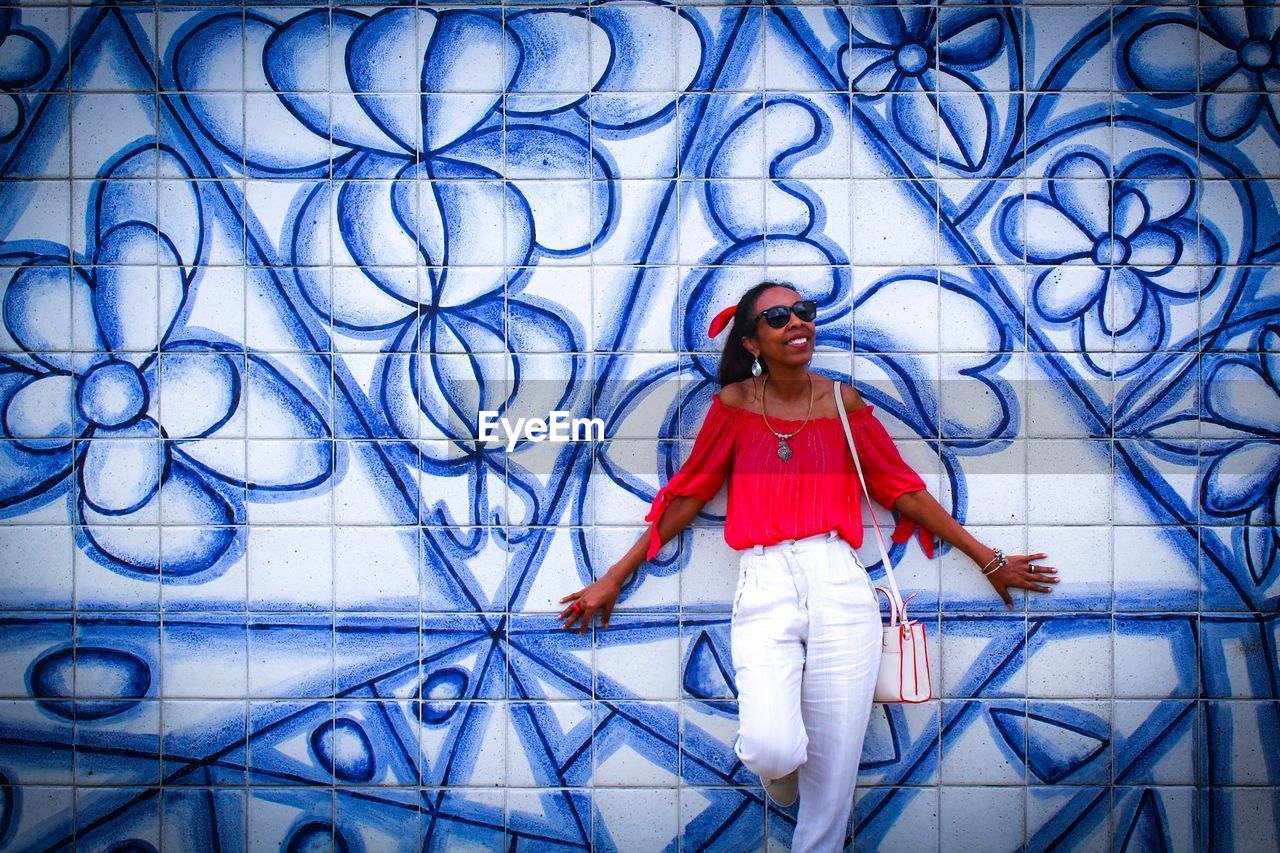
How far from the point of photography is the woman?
2855 mm

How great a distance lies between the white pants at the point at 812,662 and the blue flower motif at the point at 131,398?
1.62 m

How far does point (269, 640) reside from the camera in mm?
3215

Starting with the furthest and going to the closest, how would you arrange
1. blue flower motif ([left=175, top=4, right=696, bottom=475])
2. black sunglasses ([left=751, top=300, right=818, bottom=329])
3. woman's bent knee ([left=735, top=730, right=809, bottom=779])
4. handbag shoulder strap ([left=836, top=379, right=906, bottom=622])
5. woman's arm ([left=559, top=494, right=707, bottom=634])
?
blue flower motif ([left=175, top=4, right=696, bottom=475]) < woman's arm ([left=559, top=494, right=707, bottom=634]) < handbag shoulder strap ([left=836, top=379, right=906, bottom=622]) < black sunglasses ([left=751, top=300, right=818, bottom=329]) < woman's bent knee ([left=735, top=730, right=809, bottom=779])

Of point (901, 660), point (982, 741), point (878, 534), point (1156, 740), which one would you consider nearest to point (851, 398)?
point (878, 534)

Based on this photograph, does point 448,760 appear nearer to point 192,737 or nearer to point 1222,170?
point 192,737

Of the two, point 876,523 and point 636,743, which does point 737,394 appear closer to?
point 876,523

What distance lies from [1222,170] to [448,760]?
11.5 feet

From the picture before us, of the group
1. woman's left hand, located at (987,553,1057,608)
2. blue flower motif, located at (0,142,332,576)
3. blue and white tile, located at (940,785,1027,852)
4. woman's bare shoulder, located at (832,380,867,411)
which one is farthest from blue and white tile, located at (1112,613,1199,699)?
blue flower motif, located at (0,142,332,576)

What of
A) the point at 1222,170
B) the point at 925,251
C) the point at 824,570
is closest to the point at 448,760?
the point at 824,570

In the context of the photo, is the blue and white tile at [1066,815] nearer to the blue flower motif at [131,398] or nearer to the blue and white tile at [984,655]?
the blue and white tile at [984,655]

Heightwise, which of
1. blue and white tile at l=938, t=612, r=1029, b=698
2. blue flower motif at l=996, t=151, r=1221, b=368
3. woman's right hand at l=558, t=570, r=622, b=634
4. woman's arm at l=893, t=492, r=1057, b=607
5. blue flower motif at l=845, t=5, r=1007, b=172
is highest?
blue flower motif at l=845, t=5, r=1007, b=172

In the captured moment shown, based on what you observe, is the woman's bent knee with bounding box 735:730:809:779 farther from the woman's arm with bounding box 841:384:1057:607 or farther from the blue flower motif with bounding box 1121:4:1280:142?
the blue flower motif with bounding box 1121:4:1280:142

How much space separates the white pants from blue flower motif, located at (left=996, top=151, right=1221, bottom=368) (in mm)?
1283

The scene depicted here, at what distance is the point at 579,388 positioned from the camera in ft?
10.6
